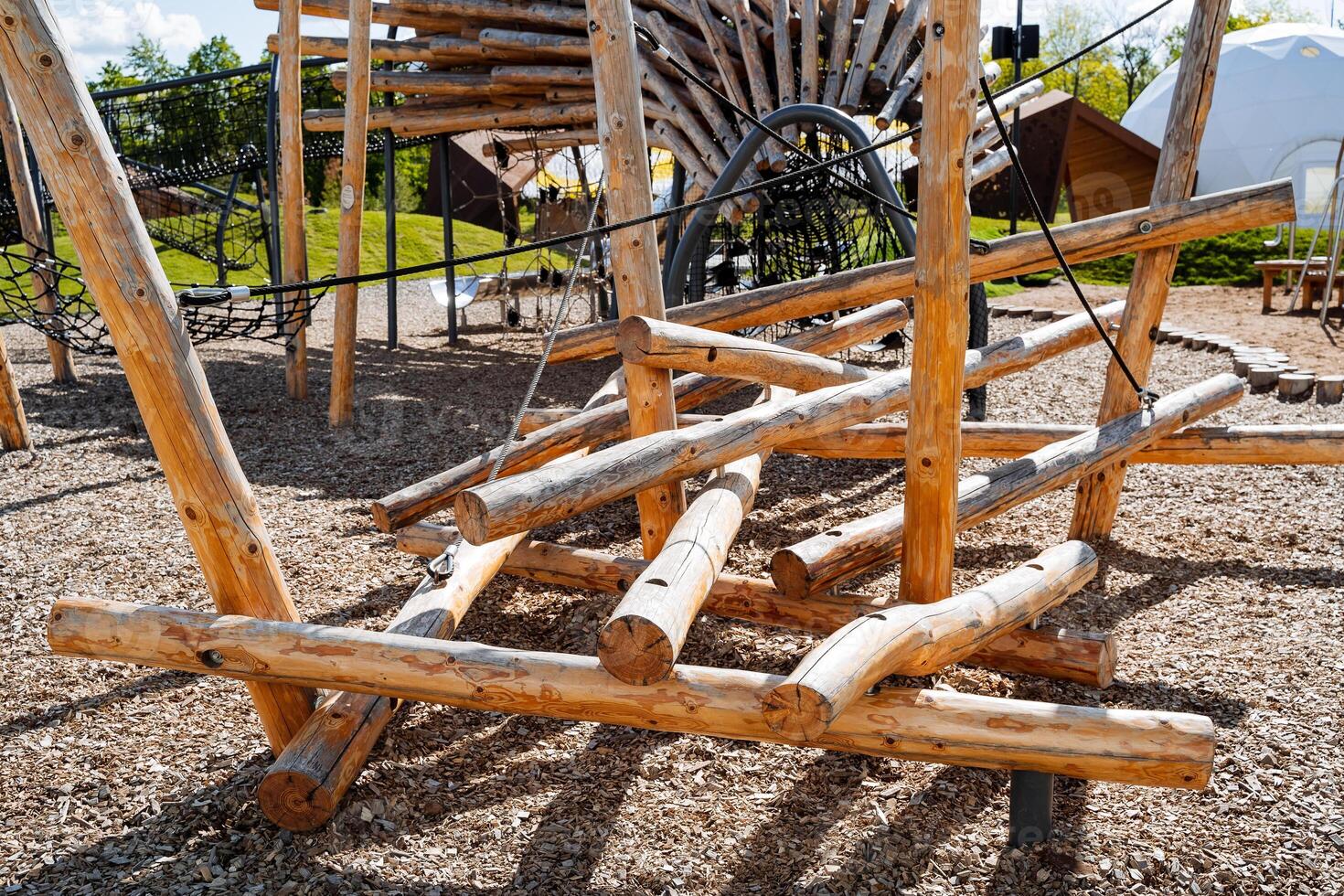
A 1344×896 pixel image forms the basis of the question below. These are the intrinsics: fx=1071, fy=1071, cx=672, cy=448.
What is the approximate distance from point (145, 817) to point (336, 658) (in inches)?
31.0

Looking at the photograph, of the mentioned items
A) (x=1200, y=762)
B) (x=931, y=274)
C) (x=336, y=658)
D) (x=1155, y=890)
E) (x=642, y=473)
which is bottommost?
(x=1155, y=890)

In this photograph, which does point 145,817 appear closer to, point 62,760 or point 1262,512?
point 62,760

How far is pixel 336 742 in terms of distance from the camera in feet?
10.6

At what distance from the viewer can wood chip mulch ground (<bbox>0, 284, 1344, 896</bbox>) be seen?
300cm

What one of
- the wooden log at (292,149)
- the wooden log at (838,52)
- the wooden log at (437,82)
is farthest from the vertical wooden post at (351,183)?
the wooden log at (838,52)

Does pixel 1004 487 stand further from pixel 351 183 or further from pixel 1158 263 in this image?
pixel 351 183

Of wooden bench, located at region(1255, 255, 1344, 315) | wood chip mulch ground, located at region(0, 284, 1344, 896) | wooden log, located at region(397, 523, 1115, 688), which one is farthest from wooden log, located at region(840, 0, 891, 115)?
wooden bench, located at region(1255, 255, 1344, 315)

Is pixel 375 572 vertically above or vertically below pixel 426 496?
below

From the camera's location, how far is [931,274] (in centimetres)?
338

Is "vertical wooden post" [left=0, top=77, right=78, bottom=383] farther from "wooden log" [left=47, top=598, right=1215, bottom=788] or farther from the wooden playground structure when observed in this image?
"wooden log" [left=47, top=598, right=1215, bottom=788]

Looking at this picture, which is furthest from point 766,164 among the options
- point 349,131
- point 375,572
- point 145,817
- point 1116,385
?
point 145,817

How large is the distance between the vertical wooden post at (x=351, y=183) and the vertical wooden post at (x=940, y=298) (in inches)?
191

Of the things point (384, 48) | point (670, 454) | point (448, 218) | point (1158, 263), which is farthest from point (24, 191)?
point (1158, 263)

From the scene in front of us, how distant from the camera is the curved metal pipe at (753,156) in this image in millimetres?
6750
